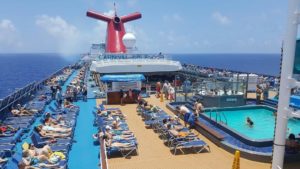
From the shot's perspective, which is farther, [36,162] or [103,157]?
[103,157]

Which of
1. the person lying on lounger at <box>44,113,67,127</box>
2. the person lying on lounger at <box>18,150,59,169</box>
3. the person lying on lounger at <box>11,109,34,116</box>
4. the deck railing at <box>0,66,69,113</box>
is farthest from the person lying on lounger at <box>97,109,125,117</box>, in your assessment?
the person lying on lounger at <box>18,150,59,169</box>

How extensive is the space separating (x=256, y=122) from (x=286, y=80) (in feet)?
29.0

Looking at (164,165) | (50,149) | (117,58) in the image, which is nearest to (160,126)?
(164,165)

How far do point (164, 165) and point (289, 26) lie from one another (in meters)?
5.13

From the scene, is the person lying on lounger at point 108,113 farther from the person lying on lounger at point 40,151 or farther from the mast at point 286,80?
the mast at point 286,80

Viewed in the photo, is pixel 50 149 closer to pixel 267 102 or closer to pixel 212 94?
pixel 212 94

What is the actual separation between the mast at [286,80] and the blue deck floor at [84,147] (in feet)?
16.4

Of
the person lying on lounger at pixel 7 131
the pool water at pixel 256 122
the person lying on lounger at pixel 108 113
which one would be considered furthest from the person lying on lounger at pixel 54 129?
the pool water at pixel 256 122

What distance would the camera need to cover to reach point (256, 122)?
13.1m

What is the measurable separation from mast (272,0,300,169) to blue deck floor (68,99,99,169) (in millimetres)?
4998

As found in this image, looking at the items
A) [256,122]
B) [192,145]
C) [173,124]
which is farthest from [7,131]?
[256,122]

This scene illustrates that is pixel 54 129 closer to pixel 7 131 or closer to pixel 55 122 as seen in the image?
pixel 55 122

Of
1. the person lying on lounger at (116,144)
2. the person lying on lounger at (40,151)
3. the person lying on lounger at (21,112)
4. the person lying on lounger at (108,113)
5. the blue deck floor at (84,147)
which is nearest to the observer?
the person lying on lounger at (40,151)

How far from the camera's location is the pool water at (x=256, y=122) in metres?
11.6
